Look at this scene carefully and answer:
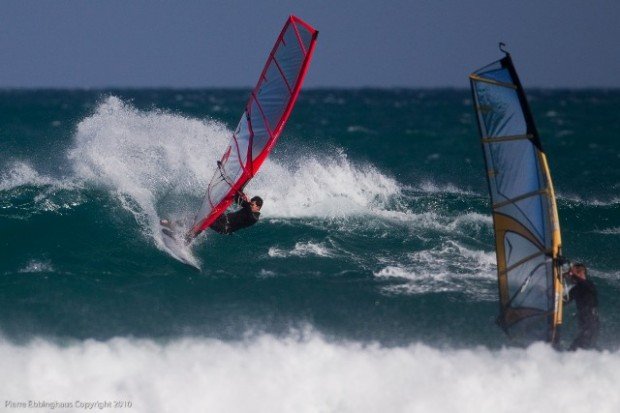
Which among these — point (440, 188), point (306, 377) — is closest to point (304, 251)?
point (306, 377)

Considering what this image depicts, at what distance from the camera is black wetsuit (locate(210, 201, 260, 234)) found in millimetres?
9588

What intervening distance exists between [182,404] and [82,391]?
0.97 meters

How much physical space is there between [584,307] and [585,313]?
0.22ft

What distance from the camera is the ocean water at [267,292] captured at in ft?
24.5

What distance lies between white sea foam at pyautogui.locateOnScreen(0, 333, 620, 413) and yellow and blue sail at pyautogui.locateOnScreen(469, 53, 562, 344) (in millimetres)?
457

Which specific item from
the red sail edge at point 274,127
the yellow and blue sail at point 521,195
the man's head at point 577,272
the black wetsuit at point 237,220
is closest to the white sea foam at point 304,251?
the black wetsuit at point 237,220

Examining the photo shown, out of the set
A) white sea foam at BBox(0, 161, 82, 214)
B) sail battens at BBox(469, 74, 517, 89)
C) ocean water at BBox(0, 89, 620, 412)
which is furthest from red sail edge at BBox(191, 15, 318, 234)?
white sea foam at BBox(0, 161, 82, 214)

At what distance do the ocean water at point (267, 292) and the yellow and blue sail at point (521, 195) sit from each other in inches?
17.3

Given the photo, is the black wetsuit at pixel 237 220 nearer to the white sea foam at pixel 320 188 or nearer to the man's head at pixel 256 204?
the man's head at pixel 256 204

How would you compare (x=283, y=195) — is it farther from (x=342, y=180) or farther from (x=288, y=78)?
(x=288, y=78)

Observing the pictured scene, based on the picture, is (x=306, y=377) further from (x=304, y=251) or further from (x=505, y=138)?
(x=304, y=251)

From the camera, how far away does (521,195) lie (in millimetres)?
7602

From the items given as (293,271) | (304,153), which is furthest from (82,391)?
(304,153)

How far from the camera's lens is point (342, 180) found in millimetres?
14023
